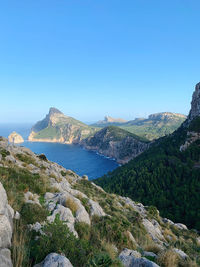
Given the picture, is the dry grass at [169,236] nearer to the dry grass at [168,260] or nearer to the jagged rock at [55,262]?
the dry grass at [168,260]

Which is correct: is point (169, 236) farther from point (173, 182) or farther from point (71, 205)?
point (173, 182)

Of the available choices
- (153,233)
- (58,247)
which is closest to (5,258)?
(58,247)

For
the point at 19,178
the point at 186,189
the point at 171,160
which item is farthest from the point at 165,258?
the point at 171,160

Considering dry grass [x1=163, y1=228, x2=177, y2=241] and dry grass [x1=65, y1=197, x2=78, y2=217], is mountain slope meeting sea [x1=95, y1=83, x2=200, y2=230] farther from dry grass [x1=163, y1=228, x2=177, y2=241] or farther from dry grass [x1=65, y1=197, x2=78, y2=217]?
dry grass [x1=65, y1=197, x2=78, y2=217]

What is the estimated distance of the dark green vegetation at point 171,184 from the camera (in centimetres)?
5028

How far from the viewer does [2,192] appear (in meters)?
5.45

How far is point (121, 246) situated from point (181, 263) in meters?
2.85

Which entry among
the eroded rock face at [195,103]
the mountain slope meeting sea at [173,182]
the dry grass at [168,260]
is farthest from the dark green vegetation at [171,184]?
the dry grass at [168,260]

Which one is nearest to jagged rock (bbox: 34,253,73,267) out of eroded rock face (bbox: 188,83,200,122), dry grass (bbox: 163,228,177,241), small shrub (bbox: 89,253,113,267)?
small shrub (bbox: 89,253,113,267)

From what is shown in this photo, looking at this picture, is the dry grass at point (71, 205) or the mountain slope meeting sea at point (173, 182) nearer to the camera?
the dry grass at point (71, 205)

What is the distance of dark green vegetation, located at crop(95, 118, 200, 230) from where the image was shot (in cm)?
5028

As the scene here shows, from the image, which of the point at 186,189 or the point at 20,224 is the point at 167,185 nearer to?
the point at 186,189

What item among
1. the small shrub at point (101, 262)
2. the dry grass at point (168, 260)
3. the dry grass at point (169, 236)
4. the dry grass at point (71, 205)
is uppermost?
the small shrub at point (101, 262)

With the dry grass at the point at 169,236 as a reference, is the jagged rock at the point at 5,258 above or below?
above
